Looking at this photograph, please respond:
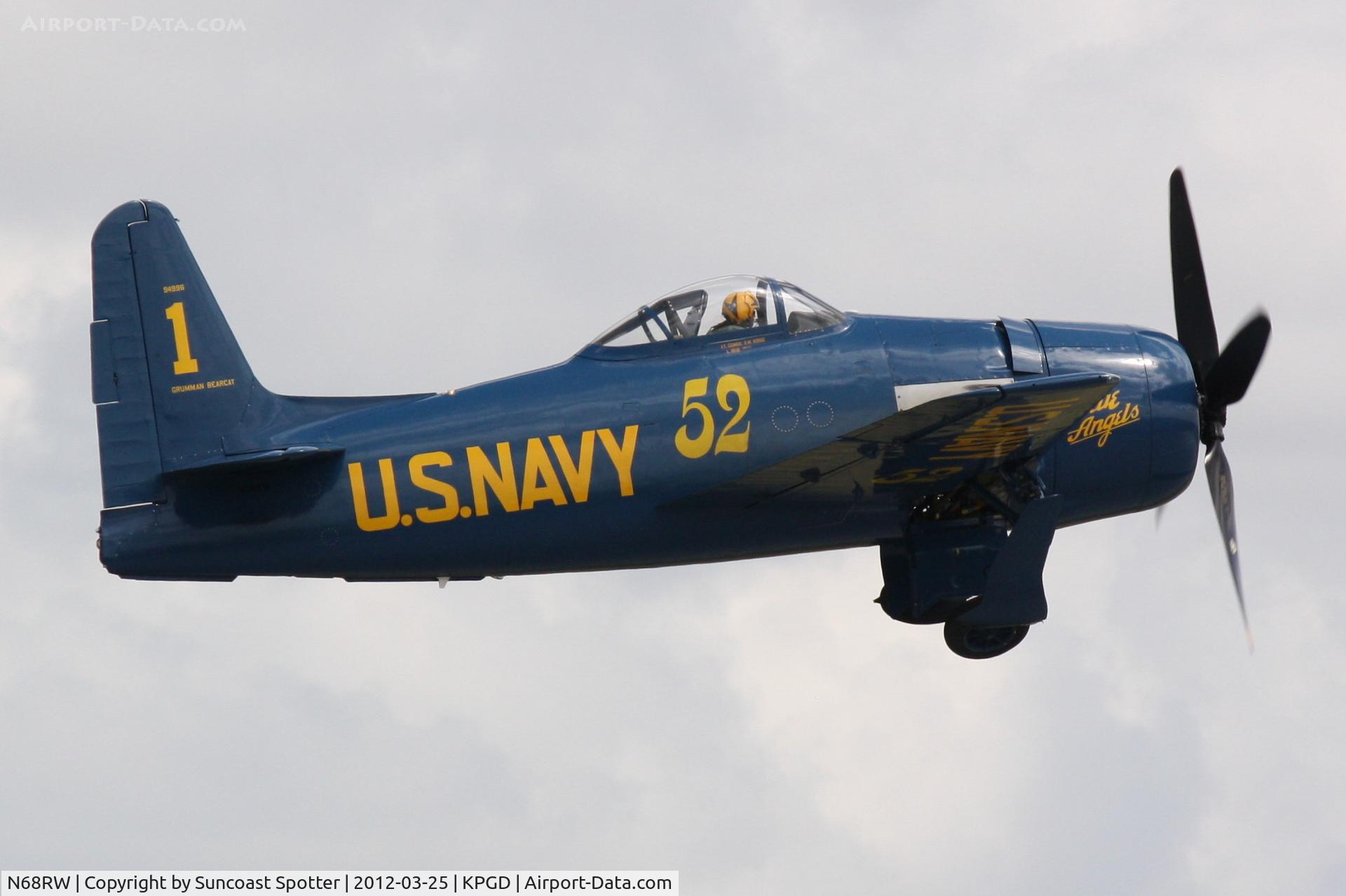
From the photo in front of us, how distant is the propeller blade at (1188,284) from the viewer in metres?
16.6

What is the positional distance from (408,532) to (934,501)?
4.38 meters

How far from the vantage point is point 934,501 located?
614 inches


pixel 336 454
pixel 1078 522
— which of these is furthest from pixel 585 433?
pixel 1078 522

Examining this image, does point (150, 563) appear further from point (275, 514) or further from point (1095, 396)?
point (1095, 396)

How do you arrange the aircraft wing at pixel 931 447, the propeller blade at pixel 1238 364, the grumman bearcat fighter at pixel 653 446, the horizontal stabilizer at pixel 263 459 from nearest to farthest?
1. the aircraft wing at pixel 931 447
2. the horizontal stabilizer at pixel 263 459
3. the grumman bearcat fighter at pixel 653 446
4. the propeller blade at pixel 1238 364

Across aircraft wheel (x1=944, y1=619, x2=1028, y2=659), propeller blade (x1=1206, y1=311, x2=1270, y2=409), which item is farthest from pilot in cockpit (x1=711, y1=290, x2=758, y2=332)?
propeller blade (x1=1206, y1=311, x2=1270, y2=409)

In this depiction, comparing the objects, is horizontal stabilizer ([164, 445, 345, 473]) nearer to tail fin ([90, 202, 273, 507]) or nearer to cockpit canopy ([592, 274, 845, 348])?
tail fin ([90, 202, 273, 507])

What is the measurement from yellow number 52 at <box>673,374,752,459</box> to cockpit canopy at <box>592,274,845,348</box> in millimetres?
495

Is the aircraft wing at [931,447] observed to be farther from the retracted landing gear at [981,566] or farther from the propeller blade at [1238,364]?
the propeller blade at [1238,364]

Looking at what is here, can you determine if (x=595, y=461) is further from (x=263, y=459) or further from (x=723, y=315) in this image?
(x=263, y=459)

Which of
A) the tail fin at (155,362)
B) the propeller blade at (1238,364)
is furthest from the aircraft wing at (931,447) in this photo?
the tail fin at (155,362)

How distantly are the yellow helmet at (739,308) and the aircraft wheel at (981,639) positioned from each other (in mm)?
3533

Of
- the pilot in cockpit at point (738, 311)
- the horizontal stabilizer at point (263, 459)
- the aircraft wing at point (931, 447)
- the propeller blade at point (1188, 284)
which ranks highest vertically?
the propeller blade at point (1188, 284)

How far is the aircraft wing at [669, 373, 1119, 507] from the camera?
44.9ft
